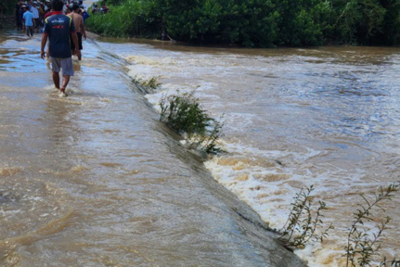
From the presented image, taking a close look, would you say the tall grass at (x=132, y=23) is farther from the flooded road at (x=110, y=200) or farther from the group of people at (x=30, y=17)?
the flooded road at (x=110, y=200)

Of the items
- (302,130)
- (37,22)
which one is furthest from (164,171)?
(37,22)

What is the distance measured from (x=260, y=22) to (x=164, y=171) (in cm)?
2573

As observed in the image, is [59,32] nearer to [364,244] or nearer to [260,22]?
[364,244]

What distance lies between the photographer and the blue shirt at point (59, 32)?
324 inches

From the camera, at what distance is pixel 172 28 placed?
29719 millimetres

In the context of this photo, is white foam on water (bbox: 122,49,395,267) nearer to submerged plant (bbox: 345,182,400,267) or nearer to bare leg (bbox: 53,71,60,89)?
submerged plant (bbox: 345,182,400,267)

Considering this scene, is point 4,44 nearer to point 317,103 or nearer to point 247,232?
point 317,103

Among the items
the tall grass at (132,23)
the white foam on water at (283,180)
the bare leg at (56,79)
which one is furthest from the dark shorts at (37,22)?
the bare leg at (56,79)

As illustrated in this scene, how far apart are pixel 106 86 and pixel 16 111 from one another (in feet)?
10.7

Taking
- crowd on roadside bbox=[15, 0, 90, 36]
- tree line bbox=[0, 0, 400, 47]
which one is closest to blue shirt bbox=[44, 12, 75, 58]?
crowd on roadside bbox=[15, 0, 90, 36]

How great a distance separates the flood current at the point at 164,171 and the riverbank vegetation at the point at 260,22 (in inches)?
621

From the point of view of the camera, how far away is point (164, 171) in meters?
5.46

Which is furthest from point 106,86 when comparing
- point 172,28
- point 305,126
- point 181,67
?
point 172,28

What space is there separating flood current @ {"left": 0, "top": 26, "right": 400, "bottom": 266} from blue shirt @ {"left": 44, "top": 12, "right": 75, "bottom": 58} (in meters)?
0.83
